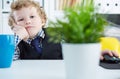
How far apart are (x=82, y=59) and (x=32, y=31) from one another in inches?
65.8

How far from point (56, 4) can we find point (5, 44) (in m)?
1.61

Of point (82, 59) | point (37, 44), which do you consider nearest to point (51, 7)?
point (37, 44)

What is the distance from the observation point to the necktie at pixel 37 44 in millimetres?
2263

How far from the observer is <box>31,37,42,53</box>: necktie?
2.26m

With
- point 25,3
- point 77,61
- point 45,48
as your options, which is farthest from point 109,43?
point 77,61

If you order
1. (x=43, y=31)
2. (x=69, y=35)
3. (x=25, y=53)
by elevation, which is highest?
(x=69, y=35)

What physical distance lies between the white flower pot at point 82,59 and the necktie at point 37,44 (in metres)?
1.49

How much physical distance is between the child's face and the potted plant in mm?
1628

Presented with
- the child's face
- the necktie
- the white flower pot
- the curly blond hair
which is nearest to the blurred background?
the curly blond hair

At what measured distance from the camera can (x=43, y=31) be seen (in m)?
2.33

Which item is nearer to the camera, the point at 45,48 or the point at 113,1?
the point at 45,48

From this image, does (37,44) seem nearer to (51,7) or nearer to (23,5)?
(23,5)

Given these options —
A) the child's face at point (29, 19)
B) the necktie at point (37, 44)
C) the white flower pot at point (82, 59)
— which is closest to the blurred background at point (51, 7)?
the child's face at point (29, 19)

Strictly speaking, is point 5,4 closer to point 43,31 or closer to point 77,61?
point 43,31
